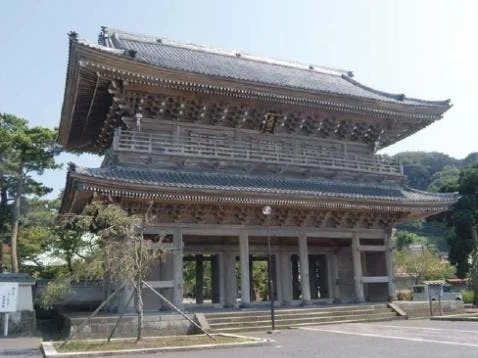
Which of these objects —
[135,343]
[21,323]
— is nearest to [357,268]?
[135,343]

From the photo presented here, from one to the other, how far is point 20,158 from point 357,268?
23566 millimetres

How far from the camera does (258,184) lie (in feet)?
64.5

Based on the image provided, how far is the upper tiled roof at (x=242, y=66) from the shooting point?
22277 millimetres

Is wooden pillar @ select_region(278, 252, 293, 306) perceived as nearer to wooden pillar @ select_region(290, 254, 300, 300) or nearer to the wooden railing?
wooden pillar @ select_region(290, 254, 300, 300)

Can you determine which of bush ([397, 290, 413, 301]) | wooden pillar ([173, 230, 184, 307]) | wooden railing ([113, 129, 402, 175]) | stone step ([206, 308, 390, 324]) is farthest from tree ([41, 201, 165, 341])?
bush ([397, 290, 413, 301])

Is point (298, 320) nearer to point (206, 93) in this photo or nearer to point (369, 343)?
point (369, 343)

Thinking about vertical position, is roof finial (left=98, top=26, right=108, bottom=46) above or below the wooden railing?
above

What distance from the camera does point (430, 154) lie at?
127125 millimetres

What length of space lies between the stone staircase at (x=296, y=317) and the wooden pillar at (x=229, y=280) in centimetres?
271

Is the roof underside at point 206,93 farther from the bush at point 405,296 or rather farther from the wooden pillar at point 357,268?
the bush at point 405,296

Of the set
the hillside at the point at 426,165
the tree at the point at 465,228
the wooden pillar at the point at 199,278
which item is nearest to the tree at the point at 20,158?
the wooden pillar at the point at 199,278

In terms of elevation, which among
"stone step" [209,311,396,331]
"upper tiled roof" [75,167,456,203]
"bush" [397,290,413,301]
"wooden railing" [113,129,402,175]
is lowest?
"stone step" [209,311,396,331]

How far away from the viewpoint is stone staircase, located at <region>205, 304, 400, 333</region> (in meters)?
17.2

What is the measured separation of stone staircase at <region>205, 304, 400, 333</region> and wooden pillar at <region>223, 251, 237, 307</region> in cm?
271
